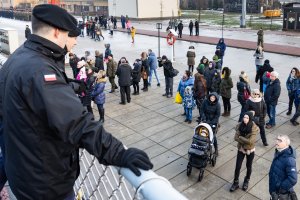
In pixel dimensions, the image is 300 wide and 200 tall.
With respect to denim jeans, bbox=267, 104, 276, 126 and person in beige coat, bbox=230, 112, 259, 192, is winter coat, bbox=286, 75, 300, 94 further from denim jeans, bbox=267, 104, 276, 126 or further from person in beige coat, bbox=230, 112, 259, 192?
person in beige coat, bbox=230, 112, 259, 192

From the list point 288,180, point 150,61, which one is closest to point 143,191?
point 288,180

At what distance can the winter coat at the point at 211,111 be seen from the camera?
8.65 meters

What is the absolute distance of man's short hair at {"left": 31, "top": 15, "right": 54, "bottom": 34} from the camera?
1866 mm

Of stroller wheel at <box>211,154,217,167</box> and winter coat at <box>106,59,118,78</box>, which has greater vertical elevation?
winter coat at <box>106,59,118,78</box>

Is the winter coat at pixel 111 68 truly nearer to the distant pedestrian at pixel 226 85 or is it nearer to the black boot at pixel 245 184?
the distant pedestrian at pixel 226 85

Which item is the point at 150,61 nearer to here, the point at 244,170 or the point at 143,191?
the point at 244,170

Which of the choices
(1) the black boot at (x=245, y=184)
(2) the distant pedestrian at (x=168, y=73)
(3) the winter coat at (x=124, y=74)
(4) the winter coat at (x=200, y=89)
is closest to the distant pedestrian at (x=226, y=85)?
(4) the winter coat at (x=200, y=89)

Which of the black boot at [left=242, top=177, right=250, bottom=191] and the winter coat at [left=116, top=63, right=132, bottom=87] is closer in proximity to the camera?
→ the black boot at [left=242, top=177, right=250, bottom=191]

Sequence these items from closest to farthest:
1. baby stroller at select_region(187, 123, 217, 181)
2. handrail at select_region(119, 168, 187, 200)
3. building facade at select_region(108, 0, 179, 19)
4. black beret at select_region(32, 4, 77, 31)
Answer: handrail at select_region(119, 168, 187, 200) < black beret at select_region(32, 4, 77, 31) < baby stroller at select_region(187, 123, 217, 181) < building facade at select_region(108, 0, 179, 19)

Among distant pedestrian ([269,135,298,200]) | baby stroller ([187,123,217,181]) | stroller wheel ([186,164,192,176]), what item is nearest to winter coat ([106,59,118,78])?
baby stroller ([187,123,217,181])

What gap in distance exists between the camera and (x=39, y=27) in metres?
1.88

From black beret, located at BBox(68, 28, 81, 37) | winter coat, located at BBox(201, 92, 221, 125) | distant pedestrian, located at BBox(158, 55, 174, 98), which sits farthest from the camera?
distant pedestrian, located at BBox(158, 55, 174, 98)

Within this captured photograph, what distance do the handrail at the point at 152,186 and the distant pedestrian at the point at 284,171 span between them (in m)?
4.78

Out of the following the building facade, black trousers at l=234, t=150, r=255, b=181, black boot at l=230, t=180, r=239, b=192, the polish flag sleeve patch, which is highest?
the building facade
